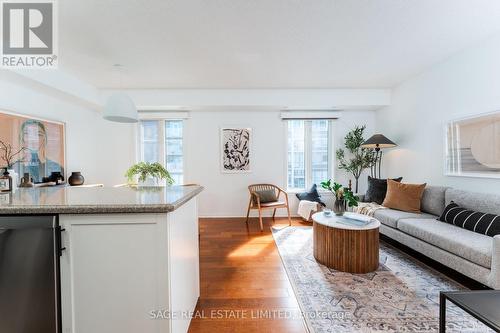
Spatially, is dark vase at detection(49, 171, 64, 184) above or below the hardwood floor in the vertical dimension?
above

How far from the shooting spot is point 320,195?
448cm

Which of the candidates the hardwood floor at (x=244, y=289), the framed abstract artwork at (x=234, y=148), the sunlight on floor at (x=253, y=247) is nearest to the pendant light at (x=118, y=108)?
the hardwood floor at (x=244, y=289)

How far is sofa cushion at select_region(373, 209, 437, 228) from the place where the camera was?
2760 millimetres

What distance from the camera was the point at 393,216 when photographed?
282cm

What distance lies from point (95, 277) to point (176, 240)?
0.43 meters

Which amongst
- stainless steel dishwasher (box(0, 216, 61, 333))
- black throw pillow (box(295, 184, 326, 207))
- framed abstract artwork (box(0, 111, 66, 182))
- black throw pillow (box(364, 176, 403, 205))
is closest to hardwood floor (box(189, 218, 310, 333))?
stainless steel dishwasher (box(0, 216, 61, 333))

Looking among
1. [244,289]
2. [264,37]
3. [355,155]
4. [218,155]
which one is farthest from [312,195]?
[264,37]

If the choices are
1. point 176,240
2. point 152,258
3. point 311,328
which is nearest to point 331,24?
point 176,240

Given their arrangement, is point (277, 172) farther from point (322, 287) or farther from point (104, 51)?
point (104, 51)

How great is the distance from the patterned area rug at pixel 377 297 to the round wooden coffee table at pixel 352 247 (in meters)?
0.08

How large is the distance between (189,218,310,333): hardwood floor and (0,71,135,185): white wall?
2.58m

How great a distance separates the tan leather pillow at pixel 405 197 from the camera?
304cm

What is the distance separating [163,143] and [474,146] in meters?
4.91

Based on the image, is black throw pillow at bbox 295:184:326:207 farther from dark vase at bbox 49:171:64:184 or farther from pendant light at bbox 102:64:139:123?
dark vase at bbox 49:171:64:184
